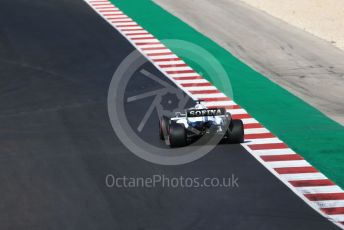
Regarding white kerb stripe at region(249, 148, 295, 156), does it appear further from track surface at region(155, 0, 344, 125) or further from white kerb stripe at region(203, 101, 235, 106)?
white kerb stripe at region(203, 101, 235, 106)

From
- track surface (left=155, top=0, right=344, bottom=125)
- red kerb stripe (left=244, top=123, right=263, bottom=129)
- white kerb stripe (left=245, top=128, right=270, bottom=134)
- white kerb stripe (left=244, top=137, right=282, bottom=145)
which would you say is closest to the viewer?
white kerb stripe (left=244, top=137, right=282, bottom=145)

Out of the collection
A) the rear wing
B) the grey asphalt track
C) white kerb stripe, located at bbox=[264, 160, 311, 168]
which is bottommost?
the grey asphalt track

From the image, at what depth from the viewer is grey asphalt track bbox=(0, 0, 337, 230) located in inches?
645

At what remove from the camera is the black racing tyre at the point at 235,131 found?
20.4 m

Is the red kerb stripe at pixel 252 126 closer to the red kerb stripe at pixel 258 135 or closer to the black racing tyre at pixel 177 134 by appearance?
the red kerb stripe at pixel 258 135

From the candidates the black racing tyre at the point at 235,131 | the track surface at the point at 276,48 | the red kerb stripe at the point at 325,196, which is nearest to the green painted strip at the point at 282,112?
the track surface at the point at 276,48

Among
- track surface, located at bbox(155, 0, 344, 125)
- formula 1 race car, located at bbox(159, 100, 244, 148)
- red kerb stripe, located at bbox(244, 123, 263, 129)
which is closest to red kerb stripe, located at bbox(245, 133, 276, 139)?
red kerb stripe, located at bbox(244, 123, 263, 129)

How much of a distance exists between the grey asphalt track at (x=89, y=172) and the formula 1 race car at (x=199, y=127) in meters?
0.50

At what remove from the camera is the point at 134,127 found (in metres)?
22.4

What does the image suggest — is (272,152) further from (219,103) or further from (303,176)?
(219,103)

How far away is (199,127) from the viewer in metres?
20.5

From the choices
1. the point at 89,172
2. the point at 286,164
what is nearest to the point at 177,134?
the point at 89,172

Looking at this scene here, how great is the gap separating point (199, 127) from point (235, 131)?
1007 millimetres

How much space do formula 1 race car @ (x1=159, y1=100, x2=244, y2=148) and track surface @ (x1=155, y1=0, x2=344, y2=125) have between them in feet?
15.6
